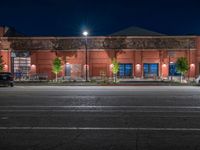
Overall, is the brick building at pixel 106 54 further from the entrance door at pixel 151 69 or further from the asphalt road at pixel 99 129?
the asphalt road at pixel 99 129

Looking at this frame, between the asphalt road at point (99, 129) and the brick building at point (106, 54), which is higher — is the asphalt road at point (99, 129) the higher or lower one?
the lower one

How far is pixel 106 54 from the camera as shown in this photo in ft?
216

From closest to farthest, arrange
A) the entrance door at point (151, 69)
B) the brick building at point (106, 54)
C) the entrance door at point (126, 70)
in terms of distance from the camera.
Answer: the brick building at point (106, 54) → the entrance door at point (151, 69) → the entrance door at point (126, 70)

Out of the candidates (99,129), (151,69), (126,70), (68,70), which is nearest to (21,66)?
(68,70)

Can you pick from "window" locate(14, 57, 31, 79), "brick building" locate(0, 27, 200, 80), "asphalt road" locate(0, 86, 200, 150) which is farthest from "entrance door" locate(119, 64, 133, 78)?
"asphalt road" locate(0, 86, 200, 150)

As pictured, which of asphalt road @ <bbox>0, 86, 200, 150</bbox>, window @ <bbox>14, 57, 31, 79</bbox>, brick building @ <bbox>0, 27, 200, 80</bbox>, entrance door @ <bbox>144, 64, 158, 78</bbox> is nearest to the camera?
asphalt road @ <bbox>0, 86, 200, 150</bbox>

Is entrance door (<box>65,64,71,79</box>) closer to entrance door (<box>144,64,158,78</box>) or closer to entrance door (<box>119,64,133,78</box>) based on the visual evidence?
entrance door (<box>119,64,133,78</box>)

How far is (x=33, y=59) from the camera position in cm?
6638

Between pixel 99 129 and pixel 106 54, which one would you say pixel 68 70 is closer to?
pixel 106 54

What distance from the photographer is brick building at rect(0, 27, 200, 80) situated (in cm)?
6525

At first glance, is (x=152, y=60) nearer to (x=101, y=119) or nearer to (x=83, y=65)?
(x=83, y=65)

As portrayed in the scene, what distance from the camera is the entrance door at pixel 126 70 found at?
6606 centimetres

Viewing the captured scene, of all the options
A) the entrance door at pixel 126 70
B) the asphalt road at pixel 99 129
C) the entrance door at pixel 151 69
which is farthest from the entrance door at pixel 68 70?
the asphalt road at pixel 99 129

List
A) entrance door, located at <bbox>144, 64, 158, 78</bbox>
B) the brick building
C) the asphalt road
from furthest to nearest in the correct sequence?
entrance door, located at <bbox>144, 64, 158, 78</bbox> < the brick building < the asphalt road
